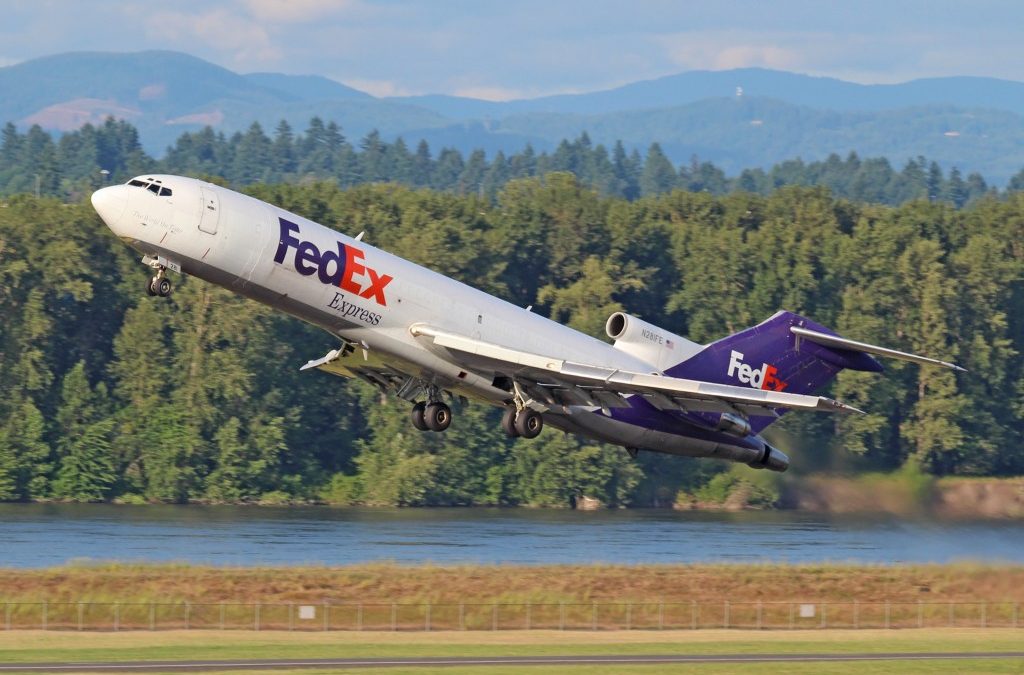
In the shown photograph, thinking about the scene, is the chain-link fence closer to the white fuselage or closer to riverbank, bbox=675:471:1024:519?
riverbank, bbox=675:471:1024:519

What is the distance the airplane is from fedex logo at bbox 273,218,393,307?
31 millimetres

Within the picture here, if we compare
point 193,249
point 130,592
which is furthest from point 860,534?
point 193,249

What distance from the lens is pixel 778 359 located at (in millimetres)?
45469

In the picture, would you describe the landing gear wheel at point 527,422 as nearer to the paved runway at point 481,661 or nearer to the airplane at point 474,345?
the airplane at point 474,345

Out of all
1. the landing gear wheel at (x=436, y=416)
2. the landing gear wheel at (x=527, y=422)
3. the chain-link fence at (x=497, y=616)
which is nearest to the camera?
the landing gear wheel at (x=527, y=422)

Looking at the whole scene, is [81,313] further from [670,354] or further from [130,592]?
[670,354]

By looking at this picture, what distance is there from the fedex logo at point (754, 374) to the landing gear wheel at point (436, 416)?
817cm

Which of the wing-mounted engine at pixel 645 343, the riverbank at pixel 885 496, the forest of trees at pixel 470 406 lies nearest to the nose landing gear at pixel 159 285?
the wing-mounted engine at pixel 645 343

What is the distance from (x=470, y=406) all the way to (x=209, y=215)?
55883 mm

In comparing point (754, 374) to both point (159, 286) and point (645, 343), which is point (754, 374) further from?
point (159, 286)

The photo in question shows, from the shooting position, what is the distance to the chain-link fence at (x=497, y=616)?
1896 inches

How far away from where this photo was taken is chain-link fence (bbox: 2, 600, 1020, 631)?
48.2 m

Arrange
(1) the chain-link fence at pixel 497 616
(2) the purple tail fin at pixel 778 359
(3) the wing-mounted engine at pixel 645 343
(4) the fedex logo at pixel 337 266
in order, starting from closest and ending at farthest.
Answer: (4) the fedex logo at pixel 337 266 → (3) the wing-mounted engine at pixel 645 343 → (2) the purple tail fin at pixel 778 359 → (1) the chain-link fence at pixel 497 616

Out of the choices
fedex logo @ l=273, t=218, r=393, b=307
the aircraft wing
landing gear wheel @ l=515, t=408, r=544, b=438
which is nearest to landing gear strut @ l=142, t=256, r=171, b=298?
fedex logo @ l=273, t=218, r=393, b=307
